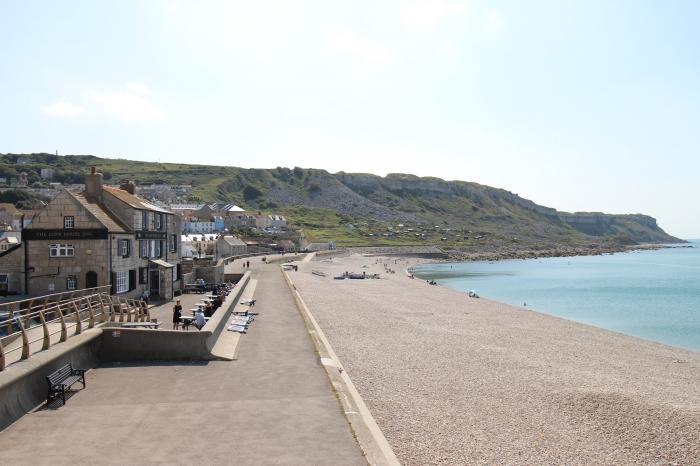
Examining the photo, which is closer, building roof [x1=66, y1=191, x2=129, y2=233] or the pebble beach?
the pebble beach

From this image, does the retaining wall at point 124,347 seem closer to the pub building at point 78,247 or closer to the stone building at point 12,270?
the pub building at point 78,247

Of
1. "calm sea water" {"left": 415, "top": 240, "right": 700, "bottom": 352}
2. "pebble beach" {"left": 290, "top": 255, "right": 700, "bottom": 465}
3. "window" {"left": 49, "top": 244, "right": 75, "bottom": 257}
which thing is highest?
"window" {"left": 49, "top": 244, "right": 75, "bottom": 257}

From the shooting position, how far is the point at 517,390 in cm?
1866

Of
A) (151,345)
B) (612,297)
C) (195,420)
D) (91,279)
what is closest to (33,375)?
(195,420)

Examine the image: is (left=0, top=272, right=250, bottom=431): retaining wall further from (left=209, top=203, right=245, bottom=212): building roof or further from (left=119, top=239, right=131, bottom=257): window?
(left=209, top=203, right=245, bottom=212): building roof

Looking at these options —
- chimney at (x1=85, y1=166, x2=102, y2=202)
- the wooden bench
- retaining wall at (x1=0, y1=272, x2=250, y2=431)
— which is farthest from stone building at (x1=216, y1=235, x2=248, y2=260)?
the wooden bench

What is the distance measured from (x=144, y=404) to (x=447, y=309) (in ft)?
114

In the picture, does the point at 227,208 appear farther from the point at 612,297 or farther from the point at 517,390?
the point at 517,390

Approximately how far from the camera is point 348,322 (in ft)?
106

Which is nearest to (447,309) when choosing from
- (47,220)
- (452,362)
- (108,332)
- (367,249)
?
(452,362)

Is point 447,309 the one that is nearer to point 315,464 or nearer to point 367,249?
point 315,464

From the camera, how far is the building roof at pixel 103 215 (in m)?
29.7

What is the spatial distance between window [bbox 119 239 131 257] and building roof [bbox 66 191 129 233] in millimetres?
620

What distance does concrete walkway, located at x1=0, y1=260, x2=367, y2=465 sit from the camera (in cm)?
961
